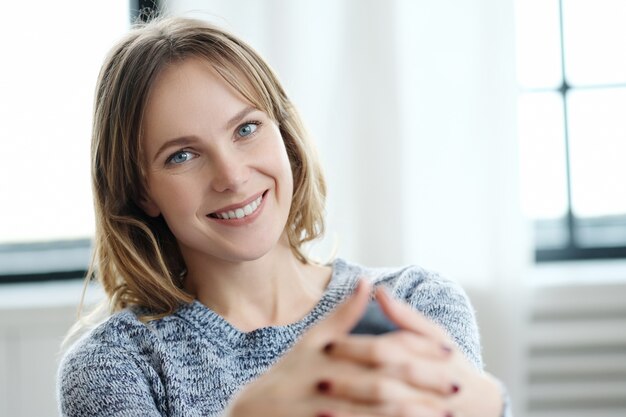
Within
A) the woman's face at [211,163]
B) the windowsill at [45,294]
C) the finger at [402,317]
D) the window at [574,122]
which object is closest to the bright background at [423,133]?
the window at [574,122]

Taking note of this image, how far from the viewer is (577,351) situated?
230 cm

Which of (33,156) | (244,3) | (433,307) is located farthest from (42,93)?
(433,307)

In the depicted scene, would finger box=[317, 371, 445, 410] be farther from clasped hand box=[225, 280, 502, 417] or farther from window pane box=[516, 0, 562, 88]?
window pane box=[516, 0, 562, 88]

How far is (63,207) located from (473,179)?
123cm

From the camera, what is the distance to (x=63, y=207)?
2689 millimetres

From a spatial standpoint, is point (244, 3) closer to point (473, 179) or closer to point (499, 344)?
point (473, 179)

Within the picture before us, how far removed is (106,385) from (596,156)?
1.70 metres

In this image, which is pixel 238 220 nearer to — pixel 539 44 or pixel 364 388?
pixel 364 388

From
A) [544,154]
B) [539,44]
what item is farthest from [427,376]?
[539,44]

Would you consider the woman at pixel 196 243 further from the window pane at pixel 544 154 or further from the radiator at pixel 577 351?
the window pane at pixel 544 154

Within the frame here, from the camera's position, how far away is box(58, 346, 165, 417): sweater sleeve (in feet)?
4.17

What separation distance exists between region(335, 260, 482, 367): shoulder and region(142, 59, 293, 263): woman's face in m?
0.21

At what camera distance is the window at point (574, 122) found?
2512 mm

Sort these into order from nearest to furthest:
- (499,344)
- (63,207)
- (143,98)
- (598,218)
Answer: (143,98) < (499,344) < (598,218) < (63,207)
